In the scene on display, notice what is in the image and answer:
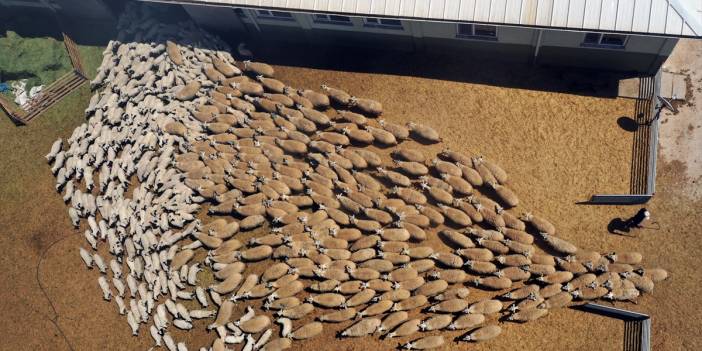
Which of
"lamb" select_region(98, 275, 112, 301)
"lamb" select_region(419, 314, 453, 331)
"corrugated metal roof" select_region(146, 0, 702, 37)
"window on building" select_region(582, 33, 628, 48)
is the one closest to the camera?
"corrugated metal roof" select_region(146, 0, 702, 37)

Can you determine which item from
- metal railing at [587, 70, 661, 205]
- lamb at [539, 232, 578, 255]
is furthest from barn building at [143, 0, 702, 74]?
lamb at [539, 232, 578, 255]

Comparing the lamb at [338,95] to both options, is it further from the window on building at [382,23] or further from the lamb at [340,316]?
the lamb at [340,316]

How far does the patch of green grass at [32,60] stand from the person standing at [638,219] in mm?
45002

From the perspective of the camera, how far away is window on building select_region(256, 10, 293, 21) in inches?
1559

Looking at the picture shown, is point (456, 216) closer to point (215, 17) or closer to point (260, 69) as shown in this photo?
point (260, 69)

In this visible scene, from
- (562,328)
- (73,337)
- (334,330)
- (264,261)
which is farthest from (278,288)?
(562,328)

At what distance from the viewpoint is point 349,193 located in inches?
1394

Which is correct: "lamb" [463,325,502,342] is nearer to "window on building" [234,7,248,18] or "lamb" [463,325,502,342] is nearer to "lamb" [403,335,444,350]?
"lamb" [403,335,444,350]

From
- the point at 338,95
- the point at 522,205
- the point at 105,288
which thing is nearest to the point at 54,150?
the point at 105,288

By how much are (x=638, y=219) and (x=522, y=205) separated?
694 centimetres

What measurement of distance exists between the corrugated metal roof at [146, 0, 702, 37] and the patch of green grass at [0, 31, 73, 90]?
21.8 metres

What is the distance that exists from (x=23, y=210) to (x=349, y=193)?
26.1 metres

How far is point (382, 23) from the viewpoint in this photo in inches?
1512

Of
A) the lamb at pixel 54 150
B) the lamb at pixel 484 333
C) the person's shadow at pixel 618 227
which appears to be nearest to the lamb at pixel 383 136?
the lamb at pixel 484 333
